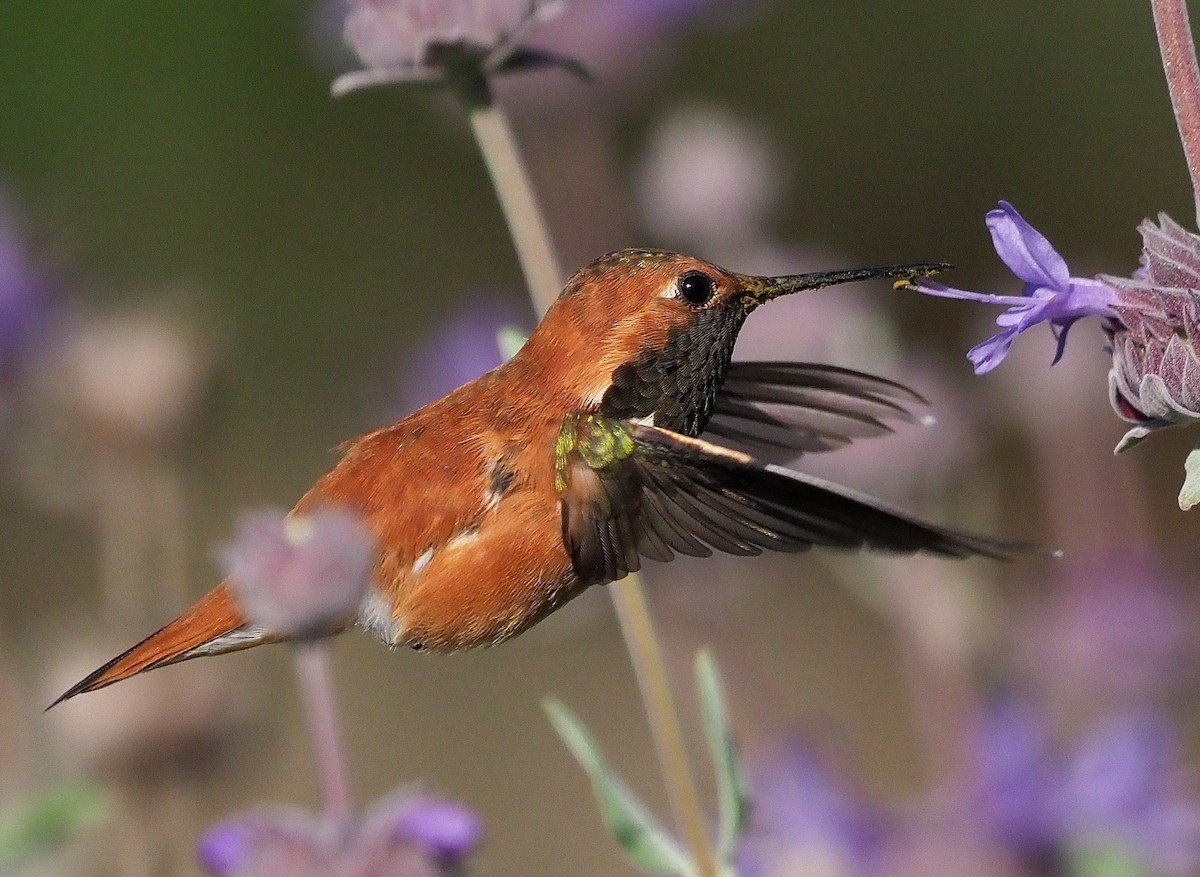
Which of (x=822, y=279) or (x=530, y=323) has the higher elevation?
(x=822, y=279)

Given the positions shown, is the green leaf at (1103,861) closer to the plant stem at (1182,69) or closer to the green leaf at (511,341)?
the green leaf at (511,341)

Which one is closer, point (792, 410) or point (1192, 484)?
point (1192, 484)

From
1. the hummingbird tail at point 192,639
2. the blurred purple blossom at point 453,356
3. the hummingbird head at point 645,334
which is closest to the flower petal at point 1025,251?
the hummingbird head at point 645,334

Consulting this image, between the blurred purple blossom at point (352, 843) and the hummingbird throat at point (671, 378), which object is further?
the hummingbird throat at point (671, 378)

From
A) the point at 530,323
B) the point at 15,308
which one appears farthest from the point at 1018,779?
the point at 15,308

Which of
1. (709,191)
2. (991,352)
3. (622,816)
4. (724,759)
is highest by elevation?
(991,352)

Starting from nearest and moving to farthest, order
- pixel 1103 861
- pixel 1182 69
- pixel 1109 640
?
pixel 1182 69 → pixel 1103 861 → pixel 1109 640

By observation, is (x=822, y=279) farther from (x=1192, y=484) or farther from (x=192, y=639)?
(x=192, y=639)
